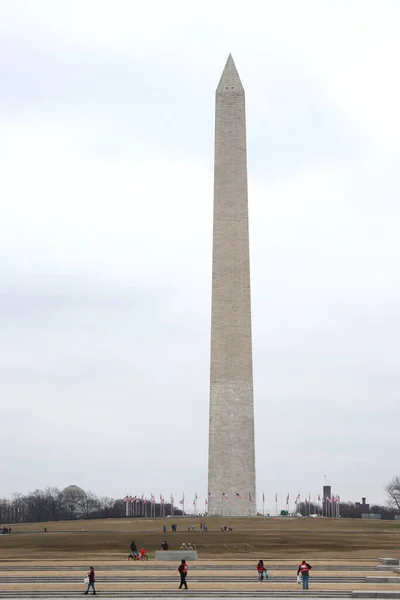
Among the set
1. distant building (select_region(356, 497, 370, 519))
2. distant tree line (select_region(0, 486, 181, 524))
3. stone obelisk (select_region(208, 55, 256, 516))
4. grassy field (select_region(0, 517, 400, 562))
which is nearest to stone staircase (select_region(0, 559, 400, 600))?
grassy field (select_region(0, 517, 400, 562))

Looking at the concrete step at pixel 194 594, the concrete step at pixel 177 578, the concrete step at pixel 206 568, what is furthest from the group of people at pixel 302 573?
the concrete step at pixel 206 568

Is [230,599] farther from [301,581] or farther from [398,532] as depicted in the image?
[398,532]

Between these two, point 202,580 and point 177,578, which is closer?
point 202,580

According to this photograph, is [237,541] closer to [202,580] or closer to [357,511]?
[202,580]

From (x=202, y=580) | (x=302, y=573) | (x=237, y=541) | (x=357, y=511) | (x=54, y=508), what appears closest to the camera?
(x=302, y=573)

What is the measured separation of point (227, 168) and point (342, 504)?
81.2m

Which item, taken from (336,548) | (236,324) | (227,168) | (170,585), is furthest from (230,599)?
(227,168)

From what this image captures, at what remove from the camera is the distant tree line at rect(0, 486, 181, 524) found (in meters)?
98.8

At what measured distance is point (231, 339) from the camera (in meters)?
60.6

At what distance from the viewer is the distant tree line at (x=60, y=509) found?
324 ft

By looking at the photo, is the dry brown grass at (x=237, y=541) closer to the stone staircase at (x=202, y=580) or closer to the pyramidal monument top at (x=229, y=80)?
the stone staircase at (x=202, y=580)

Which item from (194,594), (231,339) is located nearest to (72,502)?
(231,339)

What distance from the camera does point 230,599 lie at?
75.2ft

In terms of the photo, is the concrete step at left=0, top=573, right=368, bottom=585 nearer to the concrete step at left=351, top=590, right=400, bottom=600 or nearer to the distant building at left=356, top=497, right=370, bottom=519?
the concrete step at left=351, top=590, right=400, bottom=600
